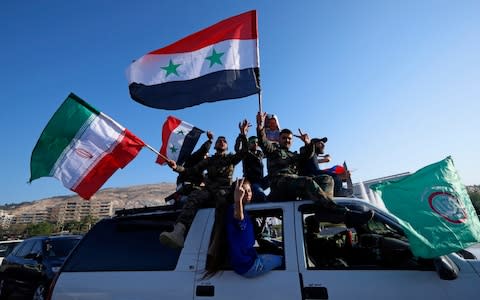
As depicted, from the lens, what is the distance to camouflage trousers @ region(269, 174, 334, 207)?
281 centimetres

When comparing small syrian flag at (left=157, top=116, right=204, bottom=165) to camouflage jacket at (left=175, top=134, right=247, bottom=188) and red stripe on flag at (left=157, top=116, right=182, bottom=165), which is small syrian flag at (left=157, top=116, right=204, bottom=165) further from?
camouflage jacket at (left=175, top=134, right=247, bottom=188)

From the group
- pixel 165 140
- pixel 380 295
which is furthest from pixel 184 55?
pixel 380 295

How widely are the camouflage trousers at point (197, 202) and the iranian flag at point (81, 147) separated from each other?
2.56m

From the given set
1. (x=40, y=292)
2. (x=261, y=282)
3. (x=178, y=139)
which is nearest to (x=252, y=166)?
(x=261, y=282)

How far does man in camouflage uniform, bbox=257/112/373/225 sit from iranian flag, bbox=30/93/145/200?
8.48 feet

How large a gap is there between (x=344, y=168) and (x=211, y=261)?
291 cm

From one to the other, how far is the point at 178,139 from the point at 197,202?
490 centimetres

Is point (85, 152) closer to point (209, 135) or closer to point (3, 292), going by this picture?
point (209, 135)

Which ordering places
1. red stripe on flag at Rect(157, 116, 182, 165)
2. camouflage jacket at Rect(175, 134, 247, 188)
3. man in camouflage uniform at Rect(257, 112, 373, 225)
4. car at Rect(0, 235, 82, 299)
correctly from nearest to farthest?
man in camouflage uniform at Rect(257, 112, 373, 225)
camouflage jacket at Rect(175, 134, 247, 188)
car at Rect(0, 235, 82, 299)
red stripe on flag at Rect(157, 116, 182, 165)

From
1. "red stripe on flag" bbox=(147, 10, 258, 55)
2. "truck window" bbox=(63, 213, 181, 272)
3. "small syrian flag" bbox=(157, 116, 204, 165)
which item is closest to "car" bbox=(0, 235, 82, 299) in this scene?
"small syrian flag" bbox=(157, 116, 204, 165)

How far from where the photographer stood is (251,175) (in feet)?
15.3

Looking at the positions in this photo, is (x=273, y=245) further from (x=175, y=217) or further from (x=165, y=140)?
Answer: (x=165, y=140)

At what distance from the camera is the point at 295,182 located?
314 centimetres

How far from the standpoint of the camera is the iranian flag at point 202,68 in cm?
559
